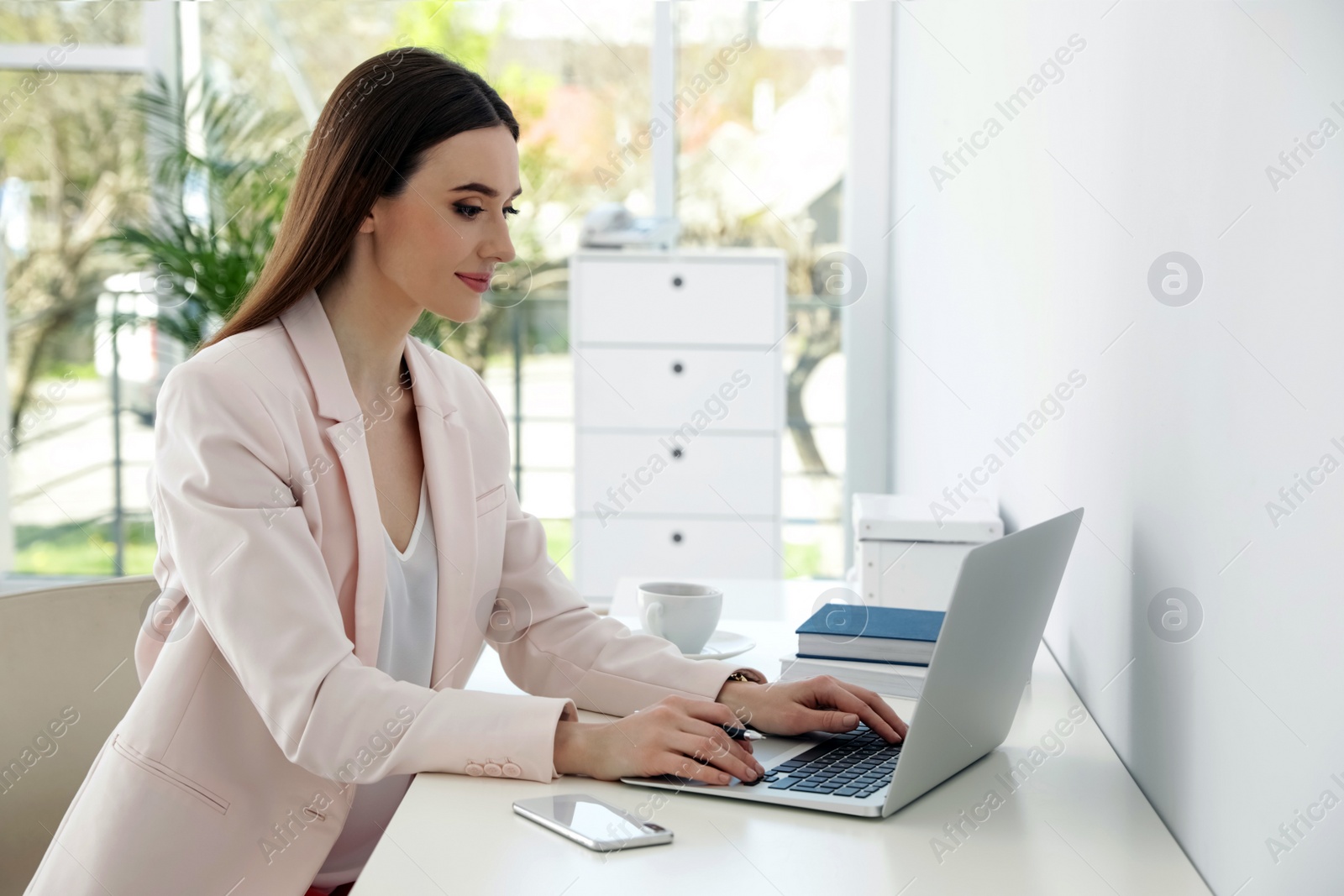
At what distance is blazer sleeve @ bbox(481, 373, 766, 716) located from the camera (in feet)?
4.36

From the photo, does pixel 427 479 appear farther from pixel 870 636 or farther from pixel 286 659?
pixel 870 636

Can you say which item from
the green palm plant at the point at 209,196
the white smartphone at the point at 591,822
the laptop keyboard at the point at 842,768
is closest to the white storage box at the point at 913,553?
the laptop keyboard at the point at 842,768

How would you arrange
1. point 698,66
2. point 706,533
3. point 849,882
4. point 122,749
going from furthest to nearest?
1. point 698,66
2. point 706,533
3. point 122,749
4. point 849,882

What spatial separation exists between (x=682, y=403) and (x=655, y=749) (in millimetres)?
A: 2566

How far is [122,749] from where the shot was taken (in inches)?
48.1

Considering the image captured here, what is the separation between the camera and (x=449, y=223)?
1.41m

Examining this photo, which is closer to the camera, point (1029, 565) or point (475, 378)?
point (1029, 565)

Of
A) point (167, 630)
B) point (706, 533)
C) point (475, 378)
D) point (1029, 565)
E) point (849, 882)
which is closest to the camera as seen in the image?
point (849, 882)

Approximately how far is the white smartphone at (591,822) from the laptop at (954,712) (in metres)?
0.08

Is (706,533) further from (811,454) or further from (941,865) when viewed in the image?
(941,865)

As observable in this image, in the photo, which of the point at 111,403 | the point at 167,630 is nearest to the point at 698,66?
the point at 111,403

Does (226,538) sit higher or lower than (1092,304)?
lower

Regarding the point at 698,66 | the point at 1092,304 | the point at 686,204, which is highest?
the point at 698,66

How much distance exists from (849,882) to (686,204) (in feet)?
11.6
